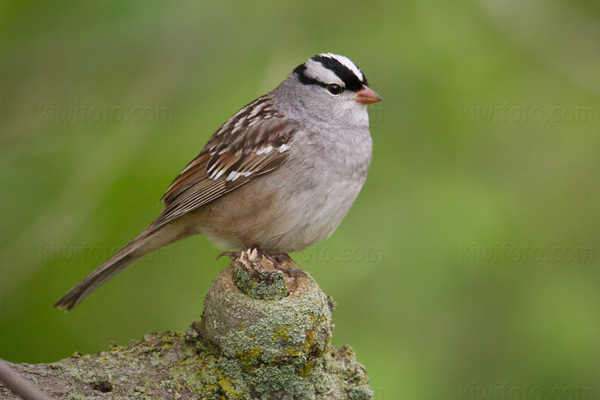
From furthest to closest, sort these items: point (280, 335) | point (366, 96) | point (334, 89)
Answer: point (334, 89) < point (366, 96) < point (280, 335)

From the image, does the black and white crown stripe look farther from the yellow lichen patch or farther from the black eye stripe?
the yellow lichen patch

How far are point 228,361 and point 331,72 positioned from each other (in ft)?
6.16

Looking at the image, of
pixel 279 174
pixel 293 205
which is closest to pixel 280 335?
pixel 293 205

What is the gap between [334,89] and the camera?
4.04m

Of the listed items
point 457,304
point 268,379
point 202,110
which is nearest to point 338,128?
point 202,110

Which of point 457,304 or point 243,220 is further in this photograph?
point 457,304

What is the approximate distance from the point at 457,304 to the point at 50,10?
2.40 m

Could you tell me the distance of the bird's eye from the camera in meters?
4.02

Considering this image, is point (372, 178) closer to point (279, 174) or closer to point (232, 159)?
point (279, 174)

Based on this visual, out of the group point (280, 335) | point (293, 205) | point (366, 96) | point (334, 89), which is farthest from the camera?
point (334, 89)

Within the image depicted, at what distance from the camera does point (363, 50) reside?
162 inches

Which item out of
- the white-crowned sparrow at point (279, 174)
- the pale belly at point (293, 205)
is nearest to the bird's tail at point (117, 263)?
the white-crowned sparrow at point (279, 174)

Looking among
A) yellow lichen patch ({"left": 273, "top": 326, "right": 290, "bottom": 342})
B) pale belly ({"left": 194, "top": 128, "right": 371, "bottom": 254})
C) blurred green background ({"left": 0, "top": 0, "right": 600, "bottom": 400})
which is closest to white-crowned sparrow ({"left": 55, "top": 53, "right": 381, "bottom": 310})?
pale belly ({"left": 194, "top": 128, "right": 371, "bottom": 254})

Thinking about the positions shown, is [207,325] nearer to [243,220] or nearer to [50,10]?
[243,220]
